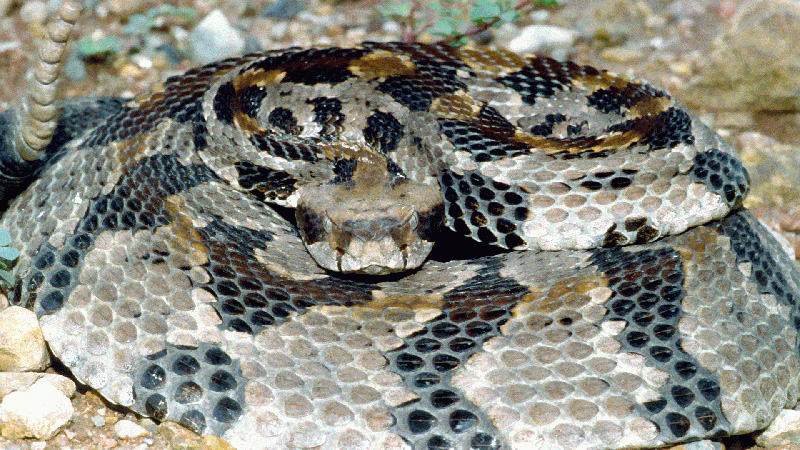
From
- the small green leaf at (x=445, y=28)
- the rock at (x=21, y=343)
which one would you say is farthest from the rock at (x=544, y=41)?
the rock at (x=21, y=343)

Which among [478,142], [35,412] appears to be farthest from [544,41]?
[35,412]

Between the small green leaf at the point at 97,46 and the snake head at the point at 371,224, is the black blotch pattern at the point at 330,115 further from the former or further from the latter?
the small green leaf at the point at 97,46

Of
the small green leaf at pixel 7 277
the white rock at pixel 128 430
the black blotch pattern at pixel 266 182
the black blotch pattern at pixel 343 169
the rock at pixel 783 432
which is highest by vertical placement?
the black blotch pattern at pixel 343 169

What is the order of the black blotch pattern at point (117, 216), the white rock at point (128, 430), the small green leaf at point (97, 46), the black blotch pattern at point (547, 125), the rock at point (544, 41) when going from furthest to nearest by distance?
the rock at point (544, 41) → the small green leaf at point (97, 46) → the black blotch pattern at point (547, 125) → the black blotch pattern at point (117, 216) → the white rock at point (128, 430)

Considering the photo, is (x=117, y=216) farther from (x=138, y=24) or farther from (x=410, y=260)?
(x=138, y=24)

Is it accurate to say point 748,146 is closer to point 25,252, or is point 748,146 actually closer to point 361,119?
point 361,119

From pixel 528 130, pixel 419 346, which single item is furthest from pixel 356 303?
pixel 528 130
